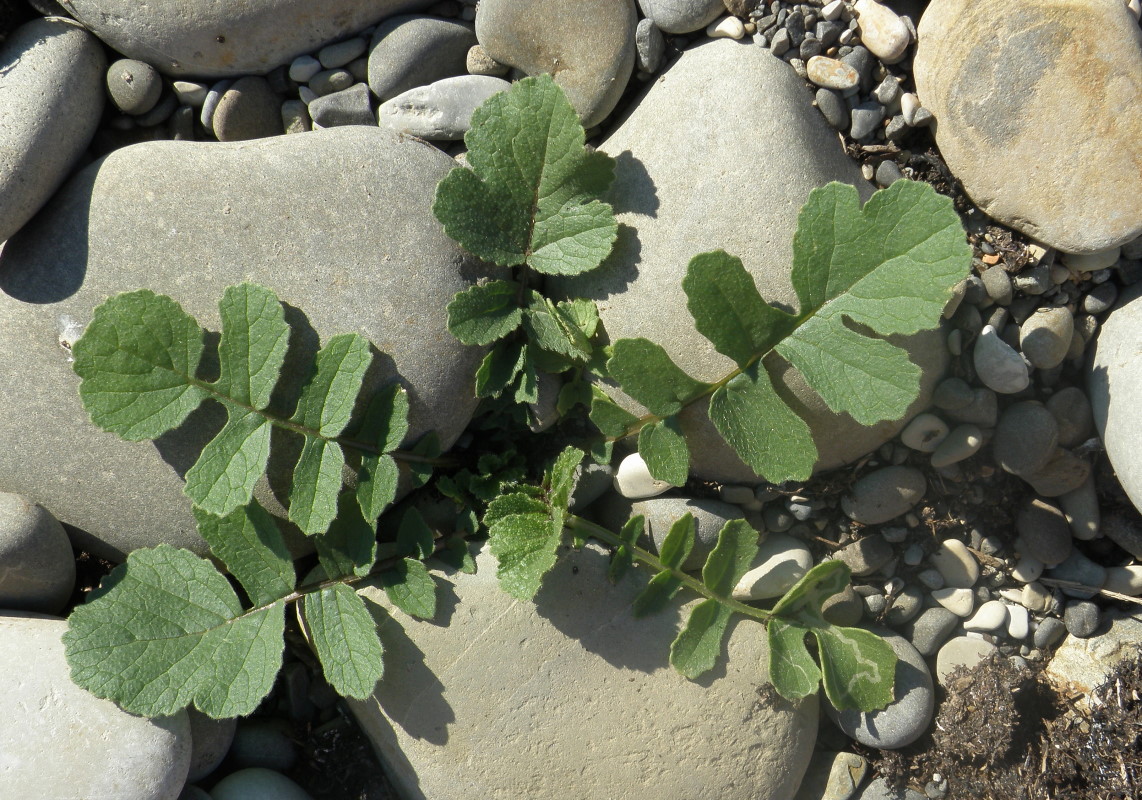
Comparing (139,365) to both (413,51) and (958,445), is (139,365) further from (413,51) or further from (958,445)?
(958,445)

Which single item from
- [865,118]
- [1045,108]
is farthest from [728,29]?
[1045,108]

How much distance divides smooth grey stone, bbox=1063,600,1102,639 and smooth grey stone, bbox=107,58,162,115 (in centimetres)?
359

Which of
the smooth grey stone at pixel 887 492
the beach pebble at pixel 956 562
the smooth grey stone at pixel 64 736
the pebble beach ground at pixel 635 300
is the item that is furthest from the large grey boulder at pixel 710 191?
the smooth grey stone at pixel 64 736

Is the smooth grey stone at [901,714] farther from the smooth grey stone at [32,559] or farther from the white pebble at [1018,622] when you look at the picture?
the smooth grey stone at [32,559]

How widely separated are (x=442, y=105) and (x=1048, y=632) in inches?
109

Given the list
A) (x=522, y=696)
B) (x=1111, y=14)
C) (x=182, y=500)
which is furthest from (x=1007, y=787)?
(x=182, y=500)

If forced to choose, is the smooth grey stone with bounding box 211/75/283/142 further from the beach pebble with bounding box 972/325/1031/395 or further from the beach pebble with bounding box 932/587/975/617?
the beach pebble with bounding box 932/587/975/617

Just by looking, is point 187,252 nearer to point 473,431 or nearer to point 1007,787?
point 473,431

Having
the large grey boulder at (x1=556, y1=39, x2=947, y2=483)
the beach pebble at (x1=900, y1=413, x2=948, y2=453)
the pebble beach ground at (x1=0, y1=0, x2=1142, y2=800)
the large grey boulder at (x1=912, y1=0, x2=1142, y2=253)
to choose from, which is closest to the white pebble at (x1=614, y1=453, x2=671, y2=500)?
the pebble beach ground at (x1=0, y1=0, x2=1142, y2=800)

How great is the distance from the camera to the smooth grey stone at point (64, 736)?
243 centimetres

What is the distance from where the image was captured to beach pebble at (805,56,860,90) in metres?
2.59

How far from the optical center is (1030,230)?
8.43 feet

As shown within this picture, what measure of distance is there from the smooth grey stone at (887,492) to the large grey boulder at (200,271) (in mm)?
1402

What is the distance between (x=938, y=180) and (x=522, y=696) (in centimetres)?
209
